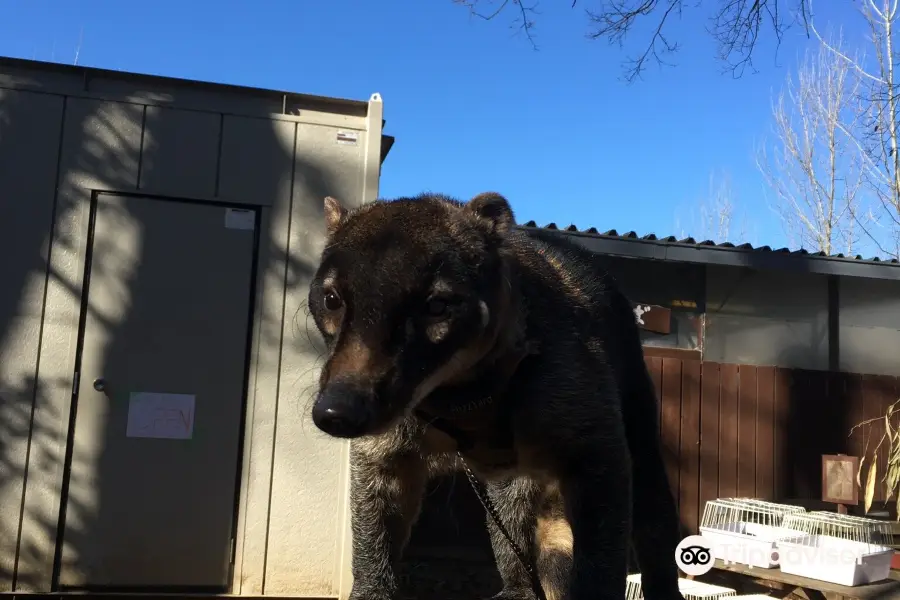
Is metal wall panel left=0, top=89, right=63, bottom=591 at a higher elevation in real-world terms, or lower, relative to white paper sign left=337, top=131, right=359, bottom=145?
lower

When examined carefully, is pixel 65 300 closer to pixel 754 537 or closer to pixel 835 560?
pixel 754 537

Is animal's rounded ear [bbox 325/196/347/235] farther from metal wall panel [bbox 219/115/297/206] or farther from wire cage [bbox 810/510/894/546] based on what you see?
wire cage [bbox 810/510/894/546]

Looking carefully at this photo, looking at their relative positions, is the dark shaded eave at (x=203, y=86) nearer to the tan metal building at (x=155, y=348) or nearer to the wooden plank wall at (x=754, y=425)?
the tan metal building at (x=155, y=348)

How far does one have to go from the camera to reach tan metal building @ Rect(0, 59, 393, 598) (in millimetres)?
4918

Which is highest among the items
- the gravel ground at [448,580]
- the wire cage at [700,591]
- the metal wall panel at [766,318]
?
the metal wall panel at [766,318]

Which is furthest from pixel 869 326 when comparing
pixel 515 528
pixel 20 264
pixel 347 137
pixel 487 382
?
pixel 20 264

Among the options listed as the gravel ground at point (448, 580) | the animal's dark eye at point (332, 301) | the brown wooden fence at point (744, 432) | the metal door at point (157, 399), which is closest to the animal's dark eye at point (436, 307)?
the animal's dark eye at point (332, 301)

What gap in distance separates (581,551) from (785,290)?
21.0ft

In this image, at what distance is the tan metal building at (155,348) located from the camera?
194 inches

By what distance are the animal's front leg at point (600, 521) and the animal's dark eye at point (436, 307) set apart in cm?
73

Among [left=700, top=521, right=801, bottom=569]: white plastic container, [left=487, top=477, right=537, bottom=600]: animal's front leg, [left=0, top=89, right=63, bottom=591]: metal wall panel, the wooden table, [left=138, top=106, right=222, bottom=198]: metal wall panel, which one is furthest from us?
[left=138, top=106, right=222, bottom=198]: metal wall panel

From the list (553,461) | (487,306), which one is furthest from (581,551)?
(487,306)

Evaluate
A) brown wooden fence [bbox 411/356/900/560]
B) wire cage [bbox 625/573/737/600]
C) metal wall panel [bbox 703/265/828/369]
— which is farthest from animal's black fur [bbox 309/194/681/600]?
metal wall panel [bbox 703/265/828/369]

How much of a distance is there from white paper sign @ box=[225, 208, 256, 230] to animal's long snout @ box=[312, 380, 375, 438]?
399 centimetres
